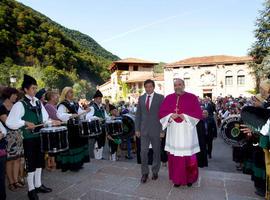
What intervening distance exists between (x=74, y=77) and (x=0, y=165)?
5360 centimetres

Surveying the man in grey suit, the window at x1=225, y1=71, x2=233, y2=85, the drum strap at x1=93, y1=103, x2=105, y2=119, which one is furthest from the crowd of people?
the window at x1=225, y1=71, x2=233, y2=85

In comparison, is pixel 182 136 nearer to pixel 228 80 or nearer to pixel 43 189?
pixel 43 189

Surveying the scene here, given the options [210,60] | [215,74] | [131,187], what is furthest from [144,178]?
[210,60]

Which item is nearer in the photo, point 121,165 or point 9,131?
point 9,131

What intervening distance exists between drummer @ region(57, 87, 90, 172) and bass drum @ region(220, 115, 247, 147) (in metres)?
3.14

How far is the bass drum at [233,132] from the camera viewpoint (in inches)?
228

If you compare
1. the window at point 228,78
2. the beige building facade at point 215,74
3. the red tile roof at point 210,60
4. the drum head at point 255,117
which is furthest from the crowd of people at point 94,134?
the window at point 228,78

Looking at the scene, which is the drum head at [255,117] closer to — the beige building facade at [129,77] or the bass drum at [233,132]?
the bass drum at [233,132]

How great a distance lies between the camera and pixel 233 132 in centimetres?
585

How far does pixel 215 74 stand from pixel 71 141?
41.7 metres

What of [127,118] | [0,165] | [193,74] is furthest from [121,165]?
[193,74]

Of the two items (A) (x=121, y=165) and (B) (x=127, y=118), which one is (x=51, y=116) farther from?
(B) (x=127, y=118)

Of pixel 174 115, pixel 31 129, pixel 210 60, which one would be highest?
pixel 210 60

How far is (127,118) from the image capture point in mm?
7715
